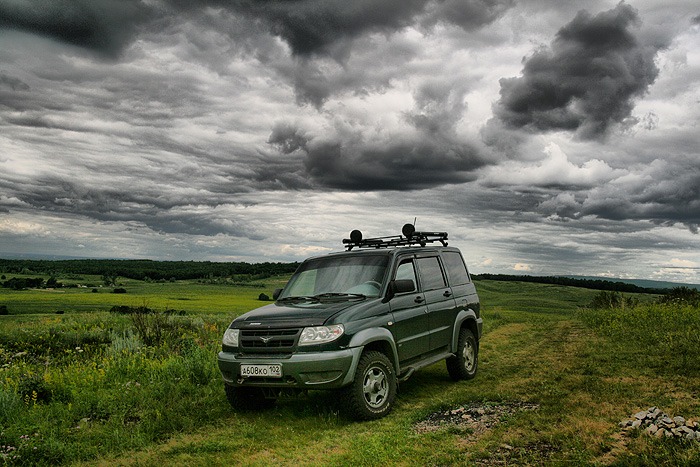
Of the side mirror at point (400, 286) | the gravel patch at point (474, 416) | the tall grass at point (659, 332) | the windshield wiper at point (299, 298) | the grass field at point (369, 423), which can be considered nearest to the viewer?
the grass field at point (369, 423)

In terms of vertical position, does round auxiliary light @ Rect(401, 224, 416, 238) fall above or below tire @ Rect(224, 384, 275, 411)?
above

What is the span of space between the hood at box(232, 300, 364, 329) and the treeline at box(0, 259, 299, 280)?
82407 millimetres

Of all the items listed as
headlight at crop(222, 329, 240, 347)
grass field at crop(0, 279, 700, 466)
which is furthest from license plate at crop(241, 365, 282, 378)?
grass field at crop(0, 279, 700, 466)

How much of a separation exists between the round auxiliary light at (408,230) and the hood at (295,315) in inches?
92.5

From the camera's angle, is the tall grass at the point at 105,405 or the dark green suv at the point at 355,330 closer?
the tall grass at the point at 105,405

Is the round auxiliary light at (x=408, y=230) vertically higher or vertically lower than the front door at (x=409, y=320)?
higher

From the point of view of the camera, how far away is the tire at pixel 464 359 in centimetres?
926

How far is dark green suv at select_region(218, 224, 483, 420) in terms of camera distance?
6590 millimetres

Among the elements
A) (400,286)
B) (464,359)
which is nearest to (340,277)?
(400,286)

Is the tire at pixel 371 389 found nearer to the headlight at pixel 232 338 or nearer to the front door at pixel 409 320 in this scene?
the front door at pixel 409 320

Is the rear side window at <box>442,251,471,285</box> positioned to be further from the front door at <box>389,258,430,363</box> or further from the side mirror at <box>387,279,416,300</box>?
the side mirror at <box>387,279,416,300</box>

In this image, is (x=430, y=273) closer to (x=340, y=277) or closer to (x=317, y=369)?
(x=340, y=277)

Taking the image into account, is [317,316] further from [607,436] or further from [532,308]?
[532,308]

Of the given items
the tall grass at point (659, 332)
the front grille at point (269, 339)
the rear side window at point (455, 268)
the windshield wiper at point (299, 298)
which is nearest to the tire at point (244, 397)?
the front grille at point (269, 339)
